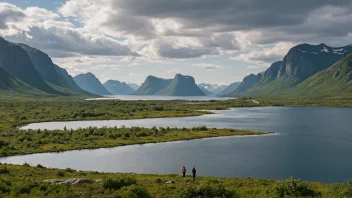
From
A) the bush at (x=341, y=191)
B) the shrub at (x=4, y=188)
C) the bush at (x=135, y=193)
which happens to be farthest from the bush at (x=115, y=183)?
the bush at (x=341, y=191)

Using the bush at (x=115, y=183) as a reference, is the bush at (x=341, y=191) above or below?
above

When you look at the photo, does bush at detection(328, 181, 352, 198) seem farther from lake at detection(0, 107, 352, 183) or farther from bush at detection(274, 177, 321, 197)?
lake at detection(0, 107, 352, 183)

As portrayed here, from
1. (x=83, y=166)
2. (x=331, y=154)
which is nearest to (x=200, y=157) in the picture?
(x=83, y=166)

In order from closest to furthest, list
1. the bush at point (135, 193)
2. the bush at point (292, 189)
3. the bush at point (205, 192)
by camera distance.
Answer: the bush at point (135, 193), the bush at point (205, 192), the bush at point (292, 189)

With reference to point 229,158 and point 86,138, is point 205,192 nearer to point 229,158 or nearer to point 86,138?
point 229,158

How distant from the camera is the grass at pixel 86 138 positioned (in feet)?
360

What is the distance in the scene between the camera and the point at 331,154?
339 feet

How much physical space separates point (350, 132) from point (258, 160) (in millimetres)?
85829

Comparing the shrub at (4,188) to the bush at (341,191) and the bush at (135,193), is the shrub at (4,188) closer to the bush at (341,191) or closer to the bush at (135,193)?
the bush at (135,193)

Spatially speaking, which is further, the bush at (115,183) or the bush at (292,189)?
the bush at (115,183)

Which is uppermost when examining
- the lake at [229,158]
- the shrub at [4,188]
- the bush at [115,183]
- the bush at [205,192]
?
the bush at [205,192]

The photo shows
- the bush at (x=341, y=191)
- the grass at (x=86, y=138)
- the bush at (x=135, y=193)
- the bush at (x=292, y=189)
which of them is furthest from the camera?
the grass at (x=86, y=138)

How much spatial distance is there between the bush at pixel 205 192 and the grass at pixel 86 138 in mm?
78613

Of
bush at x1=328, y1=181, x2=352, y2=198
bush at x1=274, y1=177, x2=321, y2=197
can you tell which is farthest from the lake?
bush at x1=328, y1=181, x2=352, y2=198
